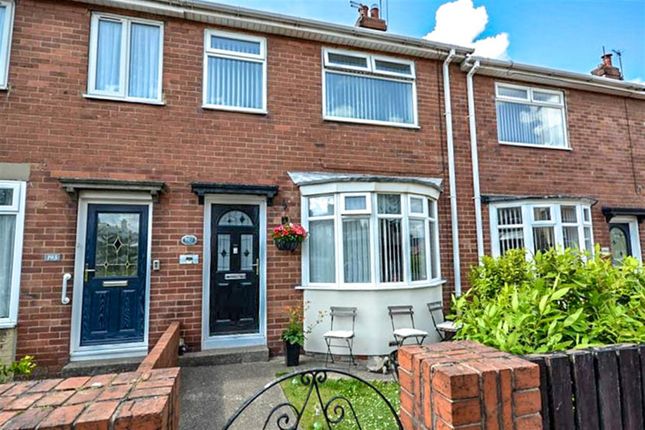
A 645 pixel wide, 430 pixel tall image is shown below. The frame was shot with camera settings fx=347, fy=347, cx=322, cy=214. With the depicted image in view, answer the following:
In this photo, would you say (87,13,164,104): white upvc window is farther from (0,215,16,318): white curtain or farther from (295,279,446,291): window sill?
(295,279,446,291): window sill

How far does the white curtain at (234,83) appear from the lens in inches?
266

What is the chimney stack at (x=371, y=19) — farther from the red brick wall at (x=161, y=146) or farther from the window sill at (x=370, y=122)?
the window sill at (x=370, y=122)

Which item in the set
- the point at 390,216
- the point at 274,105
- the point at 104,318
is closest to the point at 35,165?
the point at 104,318

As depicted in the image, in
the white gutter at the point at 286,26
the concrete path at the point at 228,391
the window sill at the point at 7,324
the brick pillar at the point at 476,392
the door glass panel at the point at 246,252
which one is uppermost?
the white gutter at the point at 286,26

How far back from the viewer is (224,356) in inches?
227

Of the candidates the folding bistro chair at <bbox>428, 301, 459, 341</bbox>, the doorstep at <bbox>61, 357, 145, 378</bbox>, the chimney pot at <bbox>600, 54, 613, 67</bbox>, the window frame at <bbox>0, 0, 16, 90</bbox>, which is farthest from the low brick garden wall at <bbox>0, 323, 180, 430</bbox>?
the chimney pot at <bbox>600, 54, 613, 67</bbox>

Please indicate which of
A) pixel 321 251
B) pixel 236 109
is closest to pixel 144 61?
pixel 236 109

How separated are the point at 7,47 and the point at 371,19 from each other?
22.9 ft

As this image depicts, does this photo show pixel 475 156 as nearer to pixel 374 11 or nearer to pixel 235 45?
pixel 374 11

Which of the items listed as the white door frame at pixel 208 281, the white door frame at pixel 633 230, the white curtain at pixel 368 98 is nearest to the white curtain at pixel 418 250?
the white curtain at pixel 368 98

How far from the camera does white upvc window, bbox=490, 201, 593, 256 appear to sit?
7.80m

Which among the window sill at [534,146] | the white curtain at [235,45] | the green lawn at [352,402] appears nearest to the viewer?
the green lawn at [352,402]

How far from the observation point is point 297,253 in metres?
6.67

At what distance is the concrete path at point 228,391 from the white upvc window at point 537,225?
4551mm
